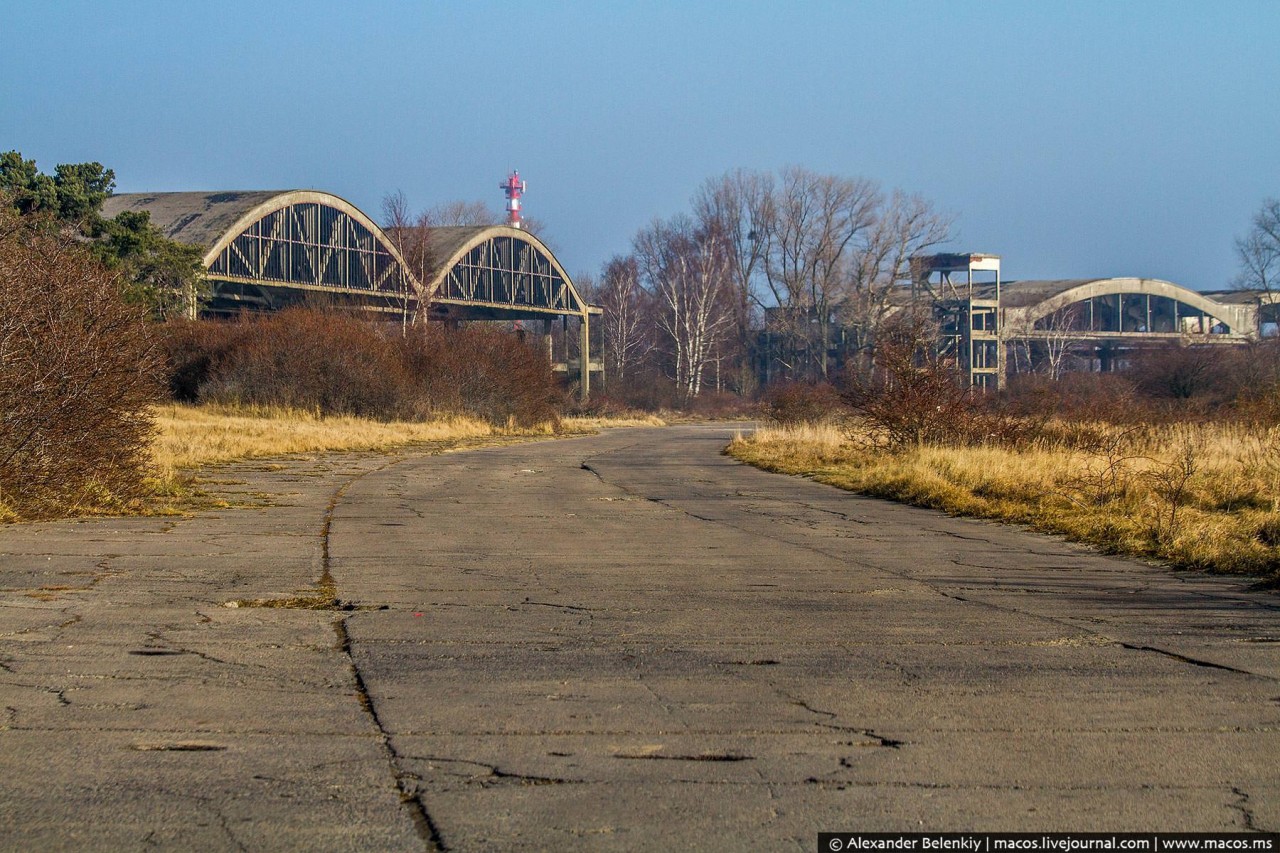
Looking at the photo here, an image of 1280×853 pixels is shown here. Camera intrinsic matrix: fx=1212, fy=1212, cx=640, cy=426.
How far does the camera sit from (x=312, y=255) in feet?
197

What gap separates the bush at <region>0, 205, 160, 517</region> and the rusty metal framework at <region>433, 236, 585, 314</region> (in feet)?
167

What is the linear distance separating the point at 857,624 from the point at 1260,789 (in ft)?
11.3

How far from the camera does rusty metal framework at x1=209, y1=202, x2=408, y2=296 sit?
2173 inches

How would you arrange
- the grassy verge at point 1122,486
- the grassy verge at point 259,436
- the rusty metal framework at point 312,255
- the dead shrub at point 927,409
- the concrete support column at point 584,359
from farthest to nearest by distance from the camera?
the concrete support column at point 584,359 < the rusty metal framework at point 312,255 < the dead shrub at point 927,409 < the grassy verge at point 259,436 < the grassy verge at point 1122,486

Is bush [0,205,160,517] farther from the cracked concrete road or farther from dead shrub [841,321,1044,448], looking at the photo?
dead shrub [841,321,1044,448]

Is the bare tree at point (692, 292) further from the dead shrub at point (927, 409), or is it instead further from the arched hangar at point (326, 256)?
the dead shrub at point (927, 409)

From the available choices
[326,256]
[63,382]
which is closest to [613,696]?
[63,382]

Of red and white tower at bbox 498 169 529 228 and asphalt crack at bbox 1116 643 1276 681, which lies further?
red and white tower at bbox 498 169 529 228

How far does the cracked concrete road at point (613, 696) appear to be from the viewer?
4.40 m

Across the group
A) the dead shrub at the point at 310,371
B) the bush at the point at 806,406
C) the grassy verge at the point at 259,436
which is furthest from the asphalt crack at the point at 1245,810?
the dead shrub at the point at 310,371

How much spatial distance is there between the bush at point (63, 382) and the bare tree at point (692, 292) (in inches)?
2545

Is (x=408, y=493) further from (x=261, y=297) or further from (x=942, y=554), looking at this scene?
(x=261, y=297)

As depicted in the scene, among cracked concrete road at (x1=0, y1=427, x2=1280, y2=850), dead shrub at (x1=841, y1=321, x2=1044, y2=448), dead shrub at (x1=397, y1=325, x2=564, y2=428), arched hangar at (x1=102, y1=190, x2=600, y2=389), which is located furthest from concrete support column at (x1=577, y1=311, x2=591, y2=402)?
cracked concrete road at (x1=0, y1=427, x2=1280, y2=850)

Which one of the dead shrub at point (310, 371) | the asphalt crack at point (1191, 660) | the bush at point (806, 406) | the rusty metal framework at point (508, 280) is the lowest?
the asphalt crack at point (1191, 660)
